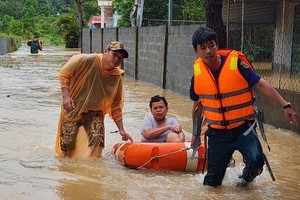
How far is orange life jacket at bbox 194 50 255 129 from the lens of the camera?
496cm

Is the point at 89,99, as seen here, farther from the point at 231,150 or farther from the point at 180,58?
the point at 180,58

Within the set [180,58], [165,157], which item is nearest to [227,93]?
[165,157]

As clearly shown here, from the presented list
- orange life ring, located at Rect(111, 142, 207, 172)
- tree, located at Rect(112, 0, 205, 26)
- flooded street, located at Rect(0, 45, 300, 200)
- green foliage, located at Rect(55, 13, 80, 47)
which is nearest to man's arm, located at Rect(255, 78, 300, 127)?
flooded street, located at Rect(0, 45, 300, 200)

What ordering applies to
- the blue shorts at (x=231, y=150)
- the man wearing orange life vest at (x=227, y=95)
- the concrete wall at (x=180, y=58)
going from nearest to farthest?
the man wearing orange life vest at (x=227, y=95) < the blue shorts at (x=231, y=150) < the concrete wall at (x=180, y=58)

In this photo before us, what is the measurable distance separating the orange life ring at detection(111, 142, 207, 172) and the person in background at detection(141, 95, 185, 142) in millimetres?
330

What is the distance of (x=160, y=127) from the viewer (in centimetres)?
677

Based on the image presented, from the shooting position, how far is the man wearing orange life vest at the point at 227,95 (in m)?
4.91

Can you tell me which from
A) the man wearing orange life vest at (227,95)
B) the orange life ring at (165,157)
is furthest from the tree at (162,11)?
the man wearing orange life vest at (227,95)

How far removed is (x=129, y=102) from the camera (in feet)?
42.7

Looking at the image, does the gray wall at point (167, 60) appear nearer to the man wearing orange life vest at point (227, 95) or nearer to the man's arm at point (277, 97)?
the man wearing orange life vest at point (227, 95)

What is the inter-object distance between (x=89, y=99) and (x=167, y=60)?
30.0ft

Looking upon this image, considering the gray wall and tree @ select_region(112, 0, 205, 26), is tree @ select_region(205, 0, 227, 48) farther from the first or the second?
tree @ select_region(112, 0, 205, 26)

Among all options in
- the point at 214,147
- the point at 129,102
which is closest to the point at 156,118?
the point at 214,147

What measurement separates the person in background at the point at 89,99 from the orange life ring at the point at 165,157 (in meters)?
0.34
